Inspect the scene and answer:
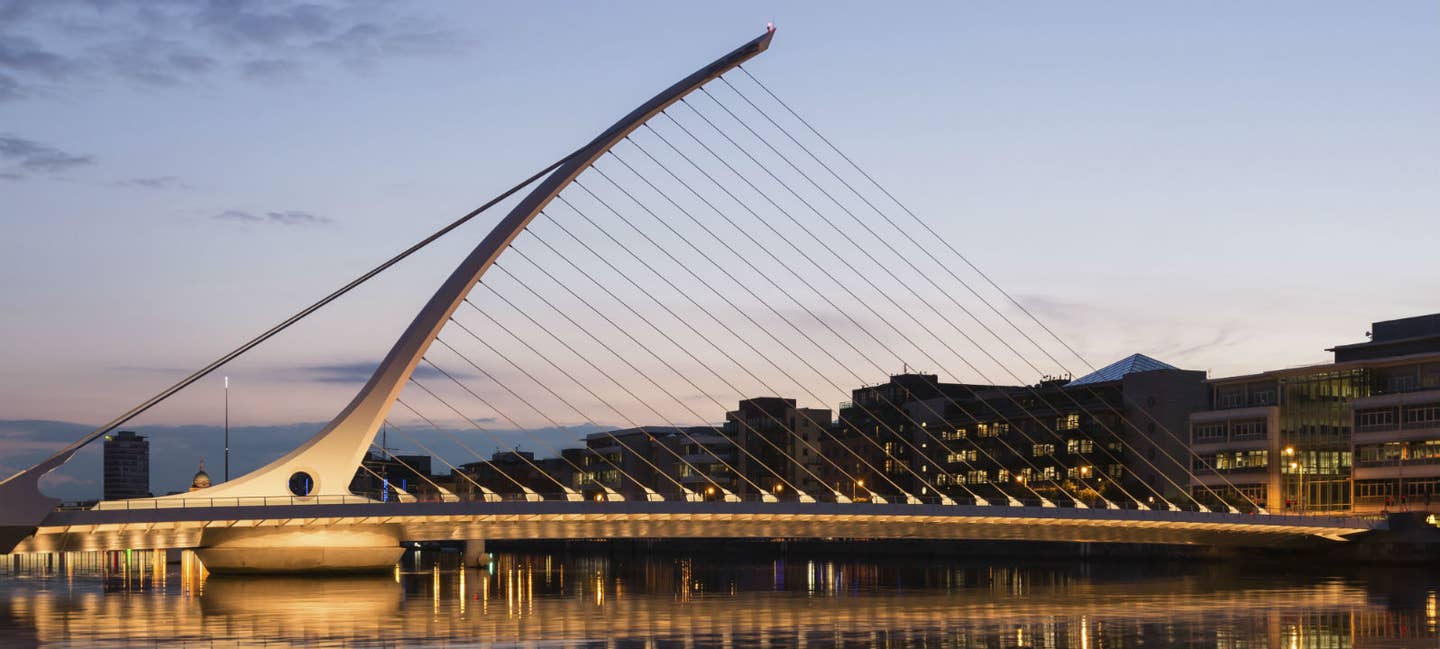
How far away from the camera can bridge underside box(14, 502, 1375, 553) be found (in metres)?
56.3

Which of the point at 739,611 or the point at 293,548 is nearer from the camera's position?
the point at 739,611

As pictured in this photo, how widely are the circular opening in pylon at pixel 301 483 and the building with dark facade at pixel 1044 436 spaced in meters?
44.8

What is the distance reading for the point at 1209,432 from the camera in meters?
109

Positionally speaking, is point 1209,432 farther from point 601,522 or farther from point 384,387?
point 384,387

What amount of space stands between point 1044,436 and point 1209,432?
23.6 meters

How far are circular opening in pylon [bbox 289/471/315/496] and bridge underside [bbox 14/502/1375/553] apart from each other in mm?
1084

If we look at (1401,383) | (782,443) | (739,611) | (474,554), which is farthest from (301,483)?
(782,443)

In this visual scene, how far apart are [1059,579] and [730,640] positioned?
3821cm

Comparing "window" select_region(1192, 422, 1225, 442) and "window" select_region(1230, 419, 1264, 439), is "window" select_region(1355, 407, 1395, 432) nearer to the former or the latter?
"window" select_region(1230, 419, 1264, 439)

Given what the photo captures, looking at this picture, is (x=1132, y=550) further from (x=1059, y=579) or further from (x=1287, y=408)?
(x=1059, y=579)

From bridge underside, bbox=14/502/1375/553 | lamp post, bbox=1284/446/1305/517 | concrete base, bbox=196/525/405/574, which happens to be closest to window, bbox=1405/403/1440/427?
lamp post, bbox=1284/446/1305/517

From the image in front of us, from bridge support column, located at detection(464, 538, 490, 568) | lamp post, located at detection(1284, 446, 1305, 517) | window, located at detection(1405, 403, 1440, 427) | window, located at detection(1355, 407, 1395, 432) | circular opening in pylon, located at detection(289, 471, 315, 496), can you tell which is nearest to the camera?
circular opening in pylon, located at detection(289, 471, 315, 496)

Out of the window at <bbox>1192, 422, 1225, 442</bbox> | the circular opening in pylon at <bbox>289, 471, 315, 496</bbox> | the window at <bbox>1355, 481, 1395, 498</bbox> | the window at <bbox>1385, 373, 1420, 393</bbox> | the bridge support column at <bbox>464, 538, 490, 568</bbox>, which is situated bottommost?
the bridge support column at <bbox>464, 538, 490, 568</bbox>

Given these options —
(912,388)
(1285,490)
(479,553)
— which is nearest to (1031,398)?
(912,388)
